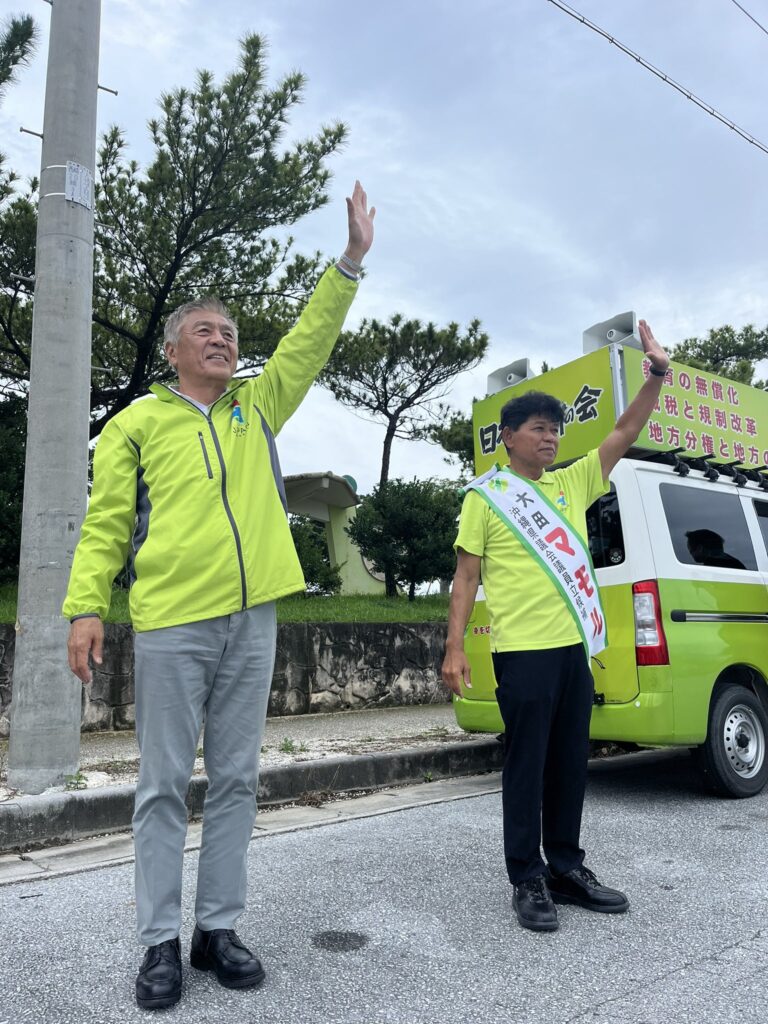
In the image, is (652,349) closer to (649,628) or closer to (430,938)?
(649,628)

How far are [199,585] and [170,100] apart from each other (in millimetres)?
9742

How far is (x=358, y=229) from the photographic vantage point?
2.67m

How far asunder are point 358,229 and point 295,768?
10.7 feet

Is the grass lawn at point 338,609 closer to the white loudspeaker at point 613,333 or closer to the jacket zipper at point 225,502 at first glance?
the white loudspeaker at point 613,333

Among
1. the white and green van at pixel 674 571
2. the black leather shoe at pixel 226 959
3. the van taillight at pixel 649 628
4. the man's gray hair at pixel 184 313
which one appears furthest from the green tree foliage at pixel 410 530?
the black leather shoe at pixel 226 959

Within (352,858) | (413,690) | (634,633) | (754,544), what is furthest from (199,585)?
(413,690)

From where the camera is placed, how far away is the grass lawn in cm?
803

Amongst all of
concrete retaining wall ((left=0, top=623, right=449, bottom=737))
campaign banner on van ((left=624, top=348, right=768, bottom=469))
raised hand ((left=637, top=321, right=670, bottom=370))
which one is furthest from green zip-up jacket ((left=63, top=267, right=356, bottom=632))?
concrete retaining wall ((left=0, top=623, right=449, bottom=737))

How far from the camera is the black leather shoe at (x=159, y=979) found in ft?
7.20

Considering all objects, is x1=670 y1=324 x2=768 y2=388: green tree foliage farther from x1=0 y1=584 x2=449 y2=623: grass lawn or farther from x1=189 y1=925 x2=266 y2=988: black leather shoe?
x1=189 y1=925 x2=266 y2=988: black leather shoe

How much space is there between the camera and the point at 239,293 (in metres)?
12.0

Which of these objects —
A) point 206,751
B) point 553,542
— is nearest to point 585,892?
point 553,542

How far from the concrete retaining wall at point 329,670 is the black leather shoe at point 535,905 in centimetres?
459

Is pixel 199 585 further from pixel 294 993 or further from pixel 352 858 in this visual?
pixel 352 858
